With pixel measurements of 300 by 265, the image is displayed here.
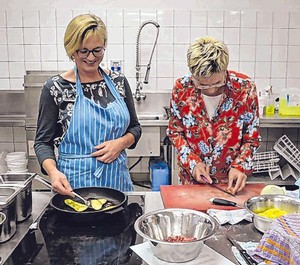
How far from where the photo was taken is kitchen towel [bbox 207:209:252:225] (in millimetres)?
1484

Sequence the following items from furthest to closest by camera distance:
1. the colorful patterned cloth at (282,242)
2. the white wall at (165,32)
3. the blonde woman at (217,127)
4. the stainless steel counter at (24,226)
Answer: the white wall at (165,32), the blonde woman at (217,127), the stainless steel counter at (24,226), the colorful patterned cloth at (282,242)

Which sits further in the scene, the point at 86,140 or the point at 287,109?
the point at 287,109

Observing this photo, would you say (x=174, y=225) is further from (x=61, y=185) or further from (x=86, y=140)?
(x=86, y=140)

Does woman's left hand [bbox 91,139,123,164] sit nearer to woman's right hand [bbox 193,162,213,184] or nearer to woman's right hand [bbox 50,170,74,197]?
woman's right hand [bbox 50,170,74,197]

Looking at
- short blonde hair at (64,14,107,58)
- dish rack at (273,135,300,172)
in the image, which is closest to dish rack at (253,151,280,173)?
dish rack at (273,135,300,172)

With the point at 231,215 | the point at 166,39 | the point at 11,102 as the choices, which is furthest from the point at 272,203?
the point at 11,102

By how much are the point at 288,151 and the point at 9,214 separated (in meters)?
2.61

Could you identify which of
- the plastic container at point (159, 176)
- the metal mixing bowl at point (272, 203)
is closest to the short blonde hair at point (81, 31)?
the metal mixing bowl at point (272, 203)

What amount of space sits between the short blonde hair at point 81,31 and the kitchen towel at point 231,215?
0.79 metres

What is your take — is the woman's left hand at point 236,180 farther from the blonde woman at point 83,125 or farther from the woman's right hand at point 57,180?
the woman's right hand at point 57,180

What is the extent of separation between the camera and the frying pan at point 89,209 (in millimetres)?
1416

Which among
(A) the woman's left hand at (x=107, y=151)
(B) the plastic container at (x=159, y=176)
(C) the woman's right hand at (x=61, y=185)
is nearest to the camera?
(C) the woman's right hand at (x=61, y=185)

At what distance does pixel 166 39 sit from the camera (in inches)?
147

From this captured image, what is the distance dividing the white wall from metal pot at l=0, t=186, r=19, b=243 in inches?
99.3
